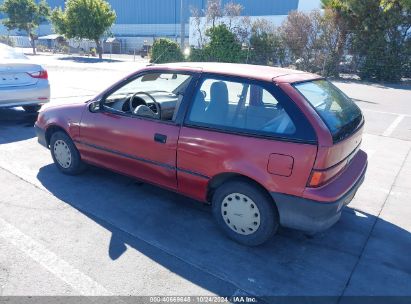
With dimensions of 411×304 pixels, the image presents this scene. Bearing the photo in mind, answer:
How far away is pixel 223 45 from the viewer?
21.0 m

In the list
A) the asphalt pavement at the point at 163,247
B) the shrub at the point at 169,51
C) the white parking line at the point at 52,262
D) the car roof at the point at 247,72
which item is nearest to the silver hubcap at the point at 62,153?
the asphalt pavement at the point at 163,247

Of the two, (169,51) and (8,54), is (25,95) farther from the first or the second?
(169,51)

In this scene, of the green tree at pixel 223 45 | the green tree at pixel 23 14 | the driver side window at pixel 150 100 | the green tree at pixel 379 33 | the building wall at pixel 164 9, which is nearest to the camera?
the driver side window at pixel 150 100

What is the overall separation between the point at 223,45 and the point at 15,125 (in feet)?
52.7


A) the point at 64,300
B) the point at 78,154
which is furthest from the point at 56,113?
the point at 64,300

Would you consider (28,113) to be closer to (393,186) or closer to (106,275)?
(106,275)

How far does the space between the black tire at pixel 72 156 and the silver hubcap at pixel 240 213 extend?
221cm

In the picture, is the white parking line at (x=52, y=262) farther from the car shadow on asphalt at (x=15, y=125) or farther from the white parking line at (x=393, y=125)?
the white parking line at (x=393, y=125)

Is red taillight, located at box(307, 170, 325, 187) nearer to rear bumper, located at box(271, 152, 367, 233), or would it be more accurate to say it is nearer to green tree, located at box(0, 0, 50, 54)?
rear bumper, located at box(271, 152, 367, 233)

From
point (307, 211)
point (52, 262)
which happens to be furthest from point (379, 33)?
point (52, 262)

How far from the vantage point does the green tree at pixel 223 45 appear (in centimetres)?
2094

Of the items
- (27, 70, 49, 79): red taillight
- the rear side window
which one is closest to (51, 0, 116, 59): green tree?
(27, 70, 49, 79): red taillight

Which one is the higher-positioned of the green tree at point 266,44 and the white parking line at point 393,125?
the green tree at point 266,44

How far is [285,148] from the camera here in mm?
2760
